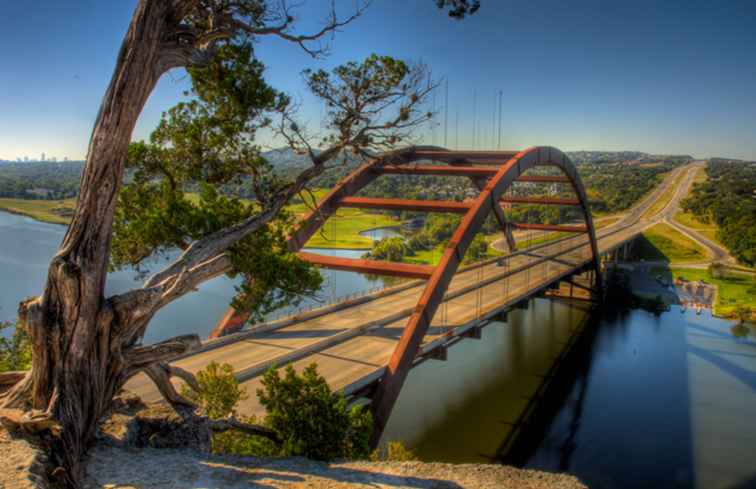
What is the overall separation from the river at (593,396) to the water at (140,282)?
0.22 m

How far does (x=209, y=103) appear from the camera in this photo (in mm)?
10867

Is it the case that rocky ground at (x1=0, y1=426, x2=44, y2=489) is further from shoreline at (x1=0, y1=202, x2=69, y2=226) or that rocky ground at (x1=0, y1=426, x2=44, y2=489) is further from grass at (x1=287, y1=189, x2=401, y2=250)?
shoreline at (x1=0, y1=202, x2=69, y2=226)

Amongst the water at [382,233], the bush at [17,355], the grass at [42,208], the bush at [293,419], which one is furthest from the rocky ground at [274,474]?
the water at [382,233]

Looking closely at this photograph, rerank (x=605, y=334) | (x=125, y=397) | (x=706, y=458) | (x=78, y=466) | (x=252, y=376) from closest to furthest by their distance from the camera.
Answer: (x=78, y=466), (x=125, y=397), (x=252, y=376), (x=706, y=458), (x=605, y=334)

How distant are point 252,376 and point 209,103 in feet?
26.4

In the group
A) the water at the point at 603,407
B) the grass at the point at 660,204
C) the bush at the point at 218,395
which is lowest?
the water at the point at 603,407

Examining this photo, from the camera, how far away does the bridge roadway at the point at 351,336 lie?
53.1ft

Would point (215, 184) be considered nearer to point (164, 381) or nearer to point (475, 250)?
point (164, 381)

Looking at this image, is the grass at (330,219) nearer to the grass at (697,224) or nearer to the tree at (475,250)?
the tree at (475,250)

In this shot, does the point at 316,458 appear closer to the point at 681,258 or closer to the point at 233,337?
the point at 233,337

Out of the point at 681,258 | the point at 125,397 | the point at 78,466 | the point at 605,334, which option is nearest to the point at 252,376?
the point at 125,397

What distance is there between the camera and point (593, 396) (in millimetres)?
29219

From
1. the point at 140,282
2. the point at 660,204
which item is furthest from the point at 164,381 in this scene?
the point at 660,204

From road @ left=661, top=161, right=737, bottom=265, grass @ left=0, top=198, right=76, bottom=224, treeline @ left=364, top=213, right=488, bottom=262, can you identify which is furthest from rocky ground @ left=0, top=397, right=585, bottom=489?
road @ left=661, top=161, right=737, bottom=265
